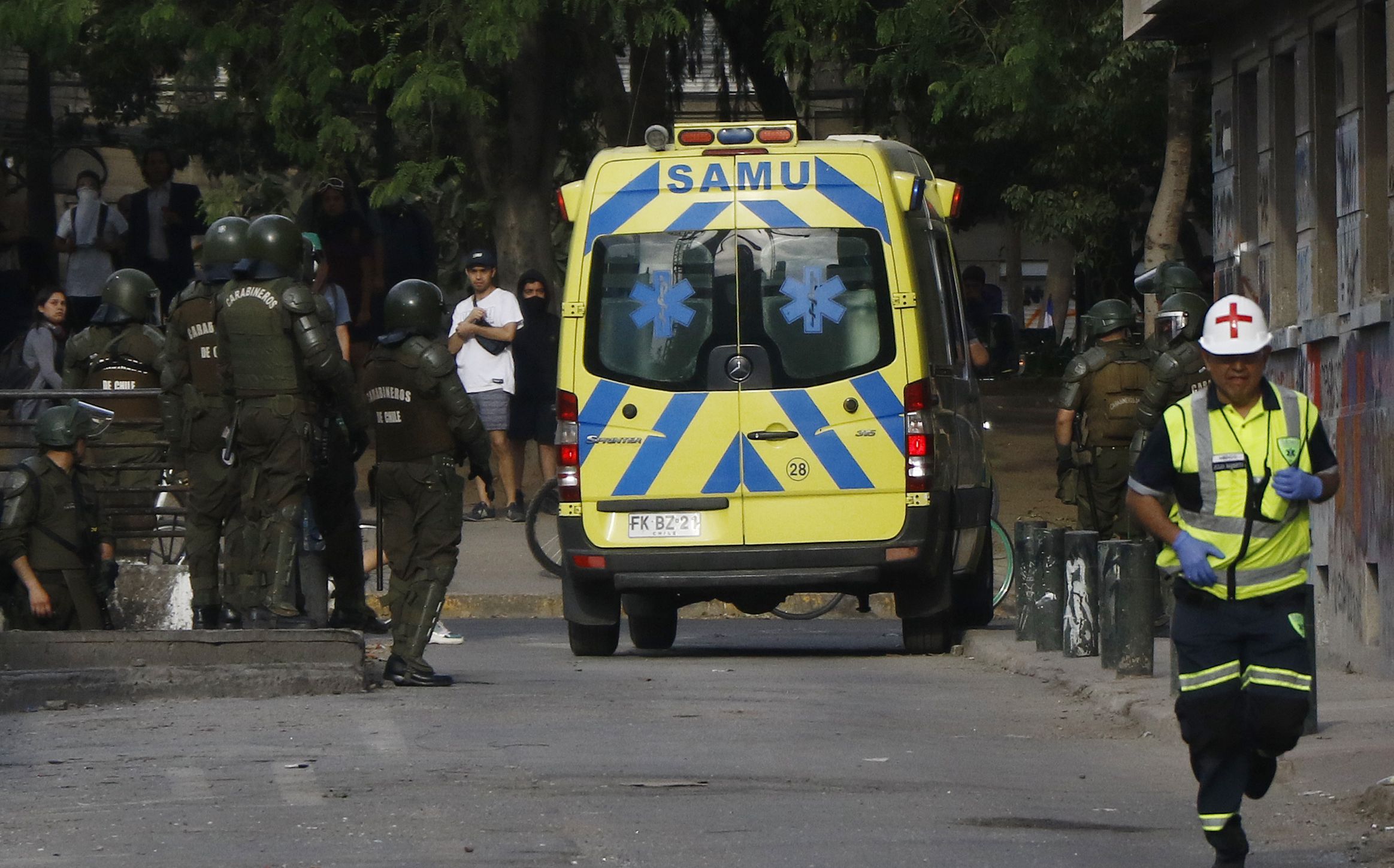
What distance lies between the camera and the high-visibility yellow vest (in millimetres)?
6988

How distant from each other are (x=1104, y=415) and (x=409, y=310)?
519 centimetres

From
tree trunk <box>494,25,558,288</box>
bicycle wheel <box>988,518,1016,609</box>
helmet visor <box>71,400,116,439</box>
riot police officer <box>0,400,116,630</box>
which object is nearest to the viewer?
riot police officer <box>0,400,116,630</box>

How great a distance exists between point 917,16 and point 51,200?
17918 millimetres

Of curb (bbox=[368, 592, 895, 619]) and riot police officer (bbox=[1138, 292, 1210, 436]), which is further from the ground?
riot police officer (bbox=[1138, 292, 1210, 436])

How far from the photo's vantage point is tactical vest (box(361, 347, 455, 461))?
11.5m

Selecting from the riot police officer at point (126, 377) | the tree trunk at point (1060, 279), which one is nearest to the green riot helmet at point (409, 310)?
the riot police officer at point (126, 377)

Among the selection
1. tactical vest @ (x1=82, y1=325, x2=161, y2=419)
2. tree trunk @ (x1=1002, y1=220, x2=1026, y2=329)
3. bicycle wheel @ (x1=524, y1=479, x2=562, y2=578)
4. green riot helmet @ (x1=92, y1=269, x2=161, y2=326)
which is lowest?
bicycle wheel @ (x1=524, y1=479, x2=562, y2=578)

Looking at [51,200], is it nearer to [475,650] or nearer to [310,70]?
[310,70]

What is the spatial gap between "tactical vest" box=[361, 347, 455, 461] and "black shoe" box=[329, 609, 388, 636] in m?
2.12

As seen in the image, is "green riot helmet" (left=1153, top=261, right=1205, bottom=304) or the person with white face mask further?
the person with white face mask

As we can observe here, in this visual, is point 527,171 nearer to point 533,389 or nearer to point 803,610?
point 533,389

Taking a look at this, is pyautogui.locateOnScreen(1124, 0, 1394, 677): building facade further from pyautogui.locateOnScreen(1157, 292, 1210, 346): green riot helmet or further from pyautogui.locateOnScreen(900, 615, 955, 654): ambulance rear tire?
pyautogui.locateOnScreen(900, 615, 955, 654): ambulance rear tire

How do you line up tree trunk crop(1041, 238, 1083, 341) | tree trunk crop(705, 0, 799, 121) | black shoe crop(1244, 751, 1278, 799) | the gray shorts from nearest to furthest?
black shoe crop(1244, 751, 1278, 799) < the gray shorts < tree trunk crop(705, 0, 799, 121) < tree trunk crop(1041, 238, 1083, 341)

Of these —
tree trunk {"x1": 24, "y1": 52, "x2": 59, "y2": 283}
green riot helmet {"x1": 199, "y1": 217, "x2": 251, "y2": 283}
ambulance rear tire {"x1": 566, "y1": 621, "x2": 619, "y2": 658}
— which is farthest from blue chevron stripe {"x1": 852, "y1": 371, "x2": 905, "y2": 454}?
tree trunk {"x1": 24, "y1": 52, "x2": 59, "y2": 283}
